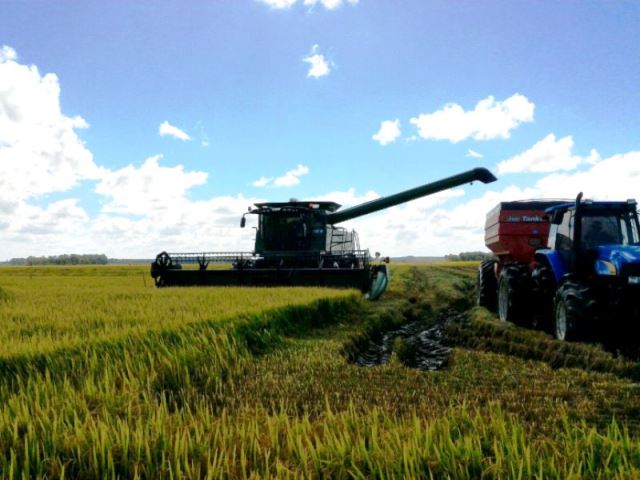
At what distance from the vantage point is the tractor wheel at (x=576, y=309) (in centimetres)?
714

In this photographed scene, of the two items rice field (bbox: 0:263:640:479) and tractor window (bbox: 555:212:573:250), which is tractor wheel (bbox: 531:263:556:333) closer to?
tractor window (bbox: 555:212:573:250)

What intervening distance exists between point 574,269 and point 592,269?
0.26 m

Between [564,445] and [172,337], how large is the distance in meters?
4.89

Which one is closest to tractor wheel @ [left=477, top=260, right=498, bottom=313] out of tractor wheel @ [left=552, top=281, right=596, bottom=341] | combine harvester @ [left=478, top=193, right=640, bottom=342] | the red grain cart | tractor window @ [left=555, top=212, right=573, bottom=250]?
the red grain cart

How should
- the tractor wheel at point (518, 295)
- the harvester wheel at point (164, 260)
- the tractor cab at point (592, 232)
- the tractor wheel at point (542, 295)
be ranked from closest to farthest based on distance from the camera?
the tractor cab at point (592, 232) → the tractor wheel at point (542, 295) → the tractor wheel at point (518, 295) → the harvester wheel at point (164, 260)

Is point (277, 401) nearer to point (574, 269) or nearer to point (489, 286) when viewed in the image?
point (574, 269)

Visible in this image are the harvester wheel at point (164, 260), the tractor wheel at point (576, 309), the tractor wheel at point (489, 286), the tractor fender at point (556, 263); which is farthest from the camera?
the harvester wheel at point (164, 260)

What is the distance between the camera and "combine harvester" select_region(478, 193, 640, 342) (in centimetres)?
722

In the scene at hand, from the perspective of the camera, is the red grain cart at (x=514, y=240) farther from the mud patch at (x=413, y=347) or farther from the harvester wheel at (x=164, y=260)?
the harvester wheel at (x=164, y=260)

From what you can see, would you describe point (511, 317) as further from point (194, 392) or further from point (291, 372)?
point (194, 392)

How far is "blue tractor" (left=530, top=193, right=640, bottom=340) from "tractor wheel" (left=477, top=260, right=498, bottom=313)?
366 centimetres

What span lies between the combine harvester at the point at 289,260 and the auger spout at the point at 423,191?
1027mm

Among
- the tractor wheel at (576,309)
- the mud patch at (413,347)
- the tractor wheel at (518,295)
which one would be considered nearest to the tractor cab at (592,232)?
the tractor wheel at (576,309)

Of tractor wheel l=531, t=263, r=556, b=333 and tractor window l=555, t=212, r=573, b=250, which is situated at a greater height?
tractor window l=555, t=212, r=573, b=250
